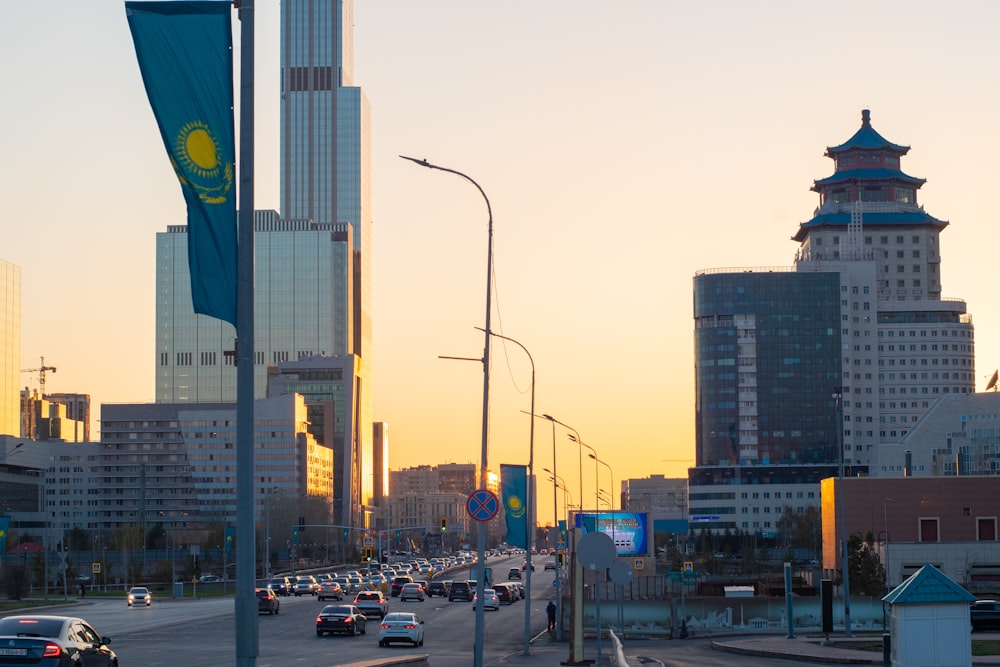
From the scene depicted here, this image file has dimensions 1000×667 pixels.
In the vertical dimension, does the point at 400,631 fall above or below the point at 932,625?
below

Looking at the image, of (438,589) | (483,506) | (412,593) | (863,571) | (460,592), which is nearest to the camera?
(483,506)

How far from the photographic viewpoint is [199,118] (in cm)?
1566

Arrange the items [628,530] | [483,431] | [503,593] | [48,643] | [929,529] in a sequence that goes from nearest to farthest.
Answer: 1. [48,643]
2. [483,431]
3. [503,593]
4. [628,530]
5. [929,529]

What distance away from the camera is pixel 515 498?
47.5 metres

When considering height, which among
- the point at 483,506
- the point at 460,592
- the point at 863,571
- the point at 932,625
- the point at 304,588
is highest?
the point at 483,506

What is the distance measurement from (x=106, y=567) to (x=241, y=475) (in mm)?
139421

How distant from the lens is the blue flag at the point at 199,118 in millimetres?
15516

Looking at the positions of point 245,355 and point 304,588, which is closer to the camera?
point 245,355

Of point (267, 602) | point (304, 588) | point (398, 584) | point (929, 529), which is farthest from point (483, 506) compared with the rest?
point (929, 529)

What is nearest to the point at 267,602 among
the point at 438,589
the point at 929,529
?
the point at 438,589

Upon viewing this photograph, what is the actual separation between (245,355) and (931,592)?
19.8 metres

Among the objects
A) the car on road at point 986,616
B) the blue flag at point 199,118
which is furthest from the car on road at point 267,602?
the blue flag at point 199,118

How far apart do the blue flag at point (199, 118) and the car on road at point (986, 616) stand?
2148 inches

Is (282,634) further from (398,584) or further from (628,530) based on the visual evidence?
(628,530)
